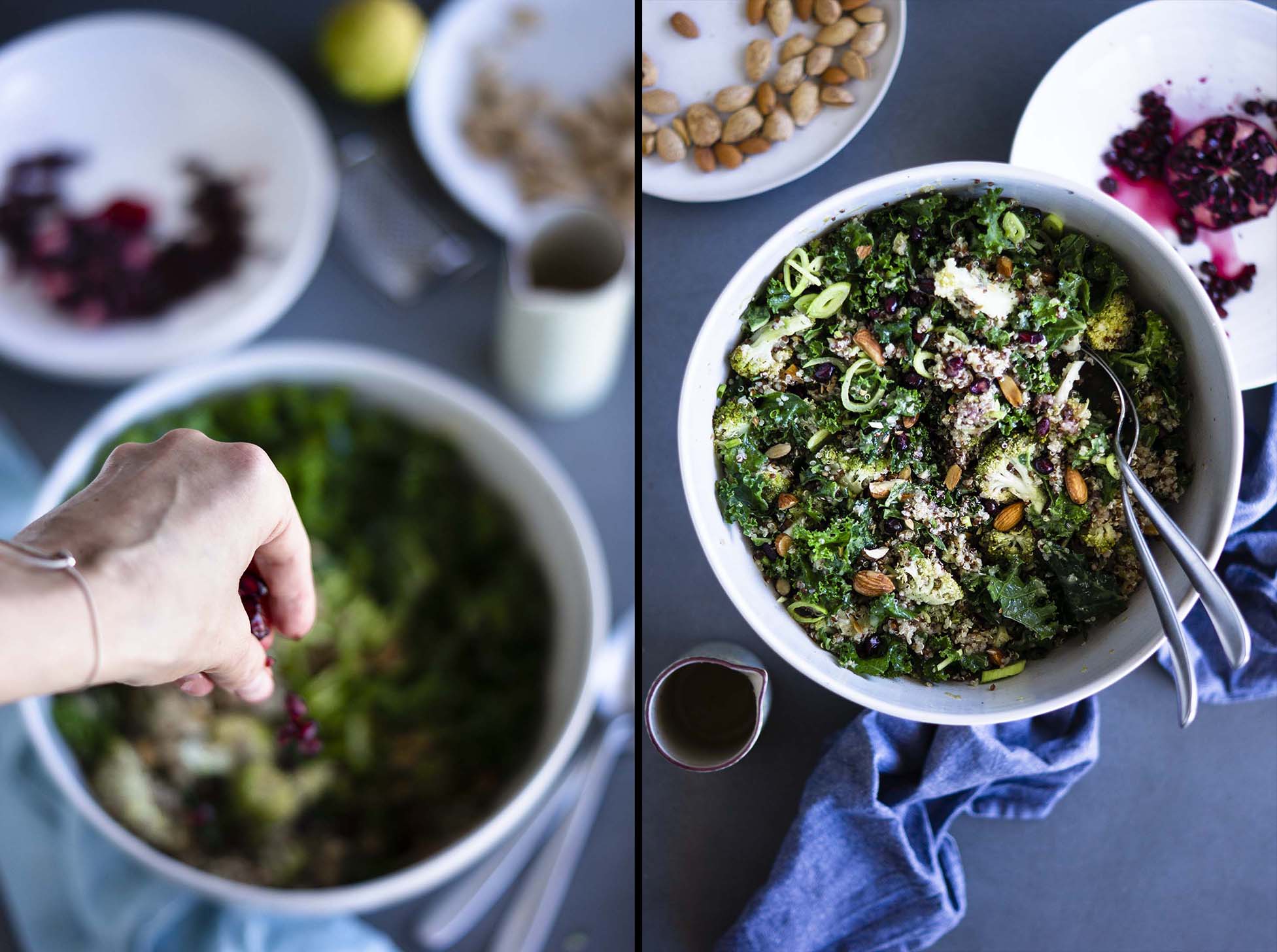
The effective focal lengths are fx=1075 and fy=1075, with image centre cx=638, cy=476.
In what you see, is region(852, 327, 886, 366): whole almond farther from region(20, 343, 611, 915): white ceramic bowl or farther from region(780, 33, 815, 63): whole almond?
region(20, 343, 611, 915): white ceramic bowl

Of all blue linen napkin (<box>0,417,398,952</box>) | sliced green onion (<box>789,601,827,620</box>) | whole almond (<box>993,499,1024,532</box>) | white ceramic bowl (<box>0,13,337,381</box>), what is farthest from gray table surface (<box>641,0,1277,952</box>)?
white ceramic bowl (<box>0,13,337,381</box>)

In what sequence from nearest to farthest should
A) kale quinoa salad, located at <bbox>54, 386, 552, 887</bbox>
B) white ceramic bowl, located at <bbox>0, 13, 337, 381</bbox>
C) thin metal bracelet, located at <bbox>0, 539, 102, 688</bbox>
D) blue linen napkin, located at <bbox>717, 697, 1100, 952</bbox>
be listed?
thin metal bracelet, located at <bbox>0, 539, 102, 688</bbox>, blue linen napkin, located at <bbox>717, 697, 1100, 952</bbox>, kale quinoa salad, located at <bbox>54, 386, 552, 887</bbox>, white ceramic bowl, located at <bbox>0, 13, 337, 381</bbox>

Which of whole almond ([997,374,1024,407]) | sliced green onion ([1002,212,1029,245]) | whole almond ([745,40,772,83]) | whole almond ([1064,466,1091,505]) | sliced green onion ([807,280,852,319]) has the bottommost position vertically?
whole almond ([1064,466,1091,505])

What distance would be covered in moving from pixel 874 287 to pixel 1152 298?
234 mm

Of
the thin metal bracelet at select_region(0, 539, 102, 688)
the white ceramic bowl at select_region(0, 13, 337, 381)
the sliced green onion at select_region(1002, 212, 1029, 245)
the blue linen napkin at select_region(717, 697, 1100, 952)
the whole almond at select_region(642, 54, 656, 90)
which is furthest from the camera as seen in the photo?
the white ceramic bowl at select_region(0, 13, 337, 381)

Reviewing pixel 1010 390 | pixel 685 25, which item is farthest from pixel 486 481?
pixel 1010 390

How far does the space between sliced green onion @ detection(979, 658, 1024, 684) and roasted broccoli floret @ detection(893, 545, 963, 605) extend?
0.23 ft

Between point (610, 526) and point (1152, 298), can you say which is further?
point (610, 526)

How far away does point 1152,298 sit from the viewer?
918mm

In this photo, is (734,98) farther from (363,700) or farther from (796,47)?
(363,700)

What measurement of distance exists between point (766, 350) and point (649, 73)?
1.33 feet

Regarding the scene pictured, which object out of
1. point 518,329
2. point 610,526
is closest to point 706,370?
point 518,329

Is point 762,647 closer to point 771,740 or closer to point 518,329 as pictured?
point 771,740

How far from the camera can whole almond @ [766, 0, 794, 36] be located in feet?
3.73
